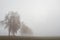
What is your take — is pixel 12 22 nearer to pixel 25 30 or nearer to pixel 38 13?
pixel 25 30

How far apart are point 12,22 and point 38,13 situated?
38cm

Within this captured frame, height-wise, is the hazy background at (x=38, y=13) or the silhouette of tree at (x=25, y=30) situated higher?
the hazy background at (x=38, y=13)

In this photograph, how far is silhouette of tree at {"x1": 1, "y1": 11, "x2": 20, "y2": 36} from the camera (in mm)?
Answer: 1268

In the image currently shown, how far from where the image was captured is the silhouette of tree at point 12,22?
49.9 inches

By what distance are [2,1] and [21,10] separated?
29 centimetres

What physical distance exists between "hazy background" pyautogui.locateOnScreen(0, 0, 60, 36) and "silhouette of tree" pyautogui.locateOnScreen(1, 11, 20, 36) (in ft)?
0.21

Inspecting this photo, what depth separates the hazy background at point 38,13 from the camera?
4.23 feet

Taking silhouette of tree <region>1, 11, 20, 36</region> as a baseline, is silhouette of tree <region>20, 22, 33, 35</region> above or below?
below

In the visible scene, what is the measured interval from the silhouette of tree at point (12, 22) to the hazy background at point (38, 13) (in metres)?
0.06

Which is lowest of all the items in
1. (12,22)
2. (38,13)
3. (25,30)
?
(25,30)

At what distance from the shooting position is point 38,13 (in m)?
1.32

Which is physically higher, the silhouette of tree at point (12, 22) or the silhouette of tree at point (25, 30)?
the silhouette of tree at point (12, 22)

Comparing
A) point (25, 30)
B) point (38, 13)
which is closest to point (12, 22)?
point (25, 30)

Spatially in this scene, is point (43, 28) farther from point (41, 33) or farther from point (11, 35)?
point (11, 35)
